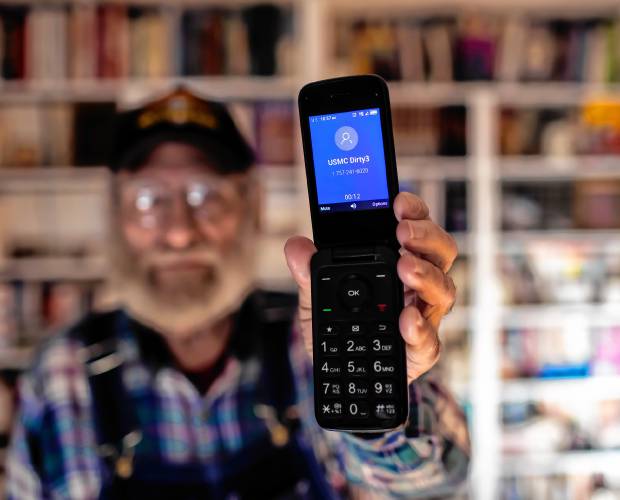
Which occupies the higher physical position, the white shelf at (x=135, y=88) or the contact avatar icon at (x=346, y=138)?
the white shelf at (x=135, y=88)

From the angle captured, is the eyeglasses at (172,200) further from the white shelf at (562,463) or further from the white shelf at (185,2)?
the white shelf at (562,463)

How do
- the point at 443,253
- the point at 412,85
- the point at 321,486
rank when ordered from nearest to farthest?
the point at 443,253 → the point at 321,486 → the point at 412,85

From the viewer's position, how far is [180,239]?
38.0 inches

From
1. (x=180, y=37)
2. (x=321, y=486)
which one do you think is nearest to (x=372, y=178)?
(x=321, y=486)

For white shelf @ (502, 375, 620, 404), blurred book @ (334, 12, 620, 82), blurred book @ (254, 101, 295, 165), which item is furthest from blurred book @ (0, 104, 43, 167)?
white shelf @ (502, 375, 620, 404)

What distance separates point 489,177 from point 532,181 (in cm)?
21

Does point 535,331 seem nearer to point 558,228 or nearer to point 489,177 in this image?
point 558,228

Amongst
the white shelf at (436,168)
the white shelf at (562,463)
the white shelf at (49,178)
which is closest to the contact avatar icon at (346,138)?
the white shelf at (49,178)

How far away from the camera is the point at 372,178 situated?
17.0 inches

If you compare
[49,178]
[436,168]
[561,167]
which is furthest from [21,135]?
[561,167]

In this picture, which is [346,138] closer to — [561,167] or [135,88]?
[135,88]

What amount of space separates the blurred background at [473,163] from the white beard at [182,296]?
50.4 inches

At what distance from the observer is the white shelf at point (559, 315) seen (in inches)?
103

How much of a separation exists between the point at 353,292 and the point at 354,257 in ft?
0.07
